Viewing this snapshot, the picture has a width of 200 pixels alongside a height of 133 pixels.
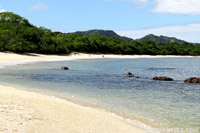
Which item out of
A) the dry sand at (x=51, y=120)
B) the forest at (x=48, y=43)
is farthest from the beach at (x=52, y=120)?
the forest at (x=48, y=43)

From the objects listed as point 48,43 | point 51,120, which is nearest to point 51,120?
point 51,120

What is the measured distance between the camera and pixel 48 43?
276ft

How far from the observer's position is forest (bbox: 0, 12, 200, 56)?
2675 inches

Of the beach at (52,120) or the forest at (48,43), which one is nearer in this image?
the beach at (52,120)

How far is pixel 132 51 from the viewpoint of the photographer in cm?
13950

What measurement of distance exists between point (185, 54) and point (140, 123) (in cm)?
18137

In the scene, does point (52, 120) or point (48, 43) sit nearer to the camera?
point (52, 120)

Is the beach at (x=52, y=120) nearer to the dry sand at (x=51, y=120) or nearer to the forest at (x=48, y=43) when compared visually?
the dry sand at (x=51, y=120)

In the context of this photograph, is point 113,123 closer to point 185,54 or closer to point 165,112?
point 165,112

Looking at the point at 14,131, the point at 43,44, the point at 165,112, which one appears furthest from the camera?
the point at 43,44

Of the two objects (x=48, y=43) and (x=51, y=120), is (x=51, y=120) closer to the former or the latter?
(x=51, y=120)

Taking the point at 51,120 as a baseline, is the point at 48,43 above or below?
above

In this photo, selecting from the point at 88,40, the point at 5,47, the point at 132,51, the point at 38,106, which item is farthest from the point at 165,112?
the point at 132,51

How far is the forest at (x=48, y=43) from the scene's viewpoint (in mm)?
67938
